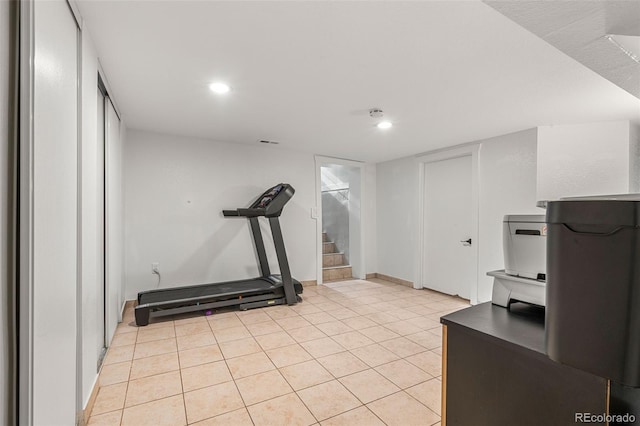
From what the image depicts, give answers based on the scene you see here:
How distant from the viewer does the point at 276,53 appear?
1918mm

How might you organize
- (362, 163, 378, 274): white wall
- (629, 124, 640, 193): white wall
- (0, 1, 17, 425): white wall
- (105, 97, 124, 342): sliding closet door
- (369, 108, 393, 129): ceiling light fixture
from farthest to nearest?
1. (362, 163, 378, 274): white wall
2. (629, 124, 640, 193): white wall
3. (369, 108, 393, 129): ceiling light fixture
4. (105, 97, 124, 342): sliding closet door
5. (0, 1, 17, 425): white wall

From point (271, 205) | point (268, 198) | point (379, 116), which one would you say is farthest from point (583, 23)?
point (268, 198)

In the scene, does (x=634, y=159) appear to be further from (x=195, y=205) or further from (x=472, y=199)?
(x=195, y=205)

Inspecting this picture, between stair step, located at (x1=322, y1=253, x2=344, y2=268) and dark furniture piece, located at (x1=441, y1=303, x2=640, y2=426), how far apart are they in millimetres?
4610

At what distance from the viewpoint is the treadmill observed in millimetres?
3371

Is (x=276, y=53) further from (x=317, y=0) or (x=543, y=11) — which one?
(x=543, y=11)

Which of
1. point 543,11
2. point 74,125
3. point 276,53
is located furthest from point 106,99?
point 543,11

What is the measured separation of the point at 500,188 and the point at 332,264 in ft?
10.9

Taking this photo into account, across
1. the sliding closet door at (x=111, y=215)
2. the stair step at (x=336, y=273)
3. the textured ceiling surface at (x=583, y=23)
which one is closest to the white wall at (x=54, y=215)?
the sliding closet door at (x=111, y=215)

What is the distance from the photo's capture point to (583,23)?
1325 mm

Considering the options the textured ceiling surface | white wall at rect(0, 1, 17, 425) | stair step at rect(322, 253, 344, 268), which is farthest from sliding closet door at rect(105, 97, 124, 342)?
stair step at rect(322, 253, 344, 268)

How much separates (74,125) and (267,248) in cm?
335

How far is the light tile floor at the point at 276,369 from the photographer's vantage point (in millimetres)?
1842

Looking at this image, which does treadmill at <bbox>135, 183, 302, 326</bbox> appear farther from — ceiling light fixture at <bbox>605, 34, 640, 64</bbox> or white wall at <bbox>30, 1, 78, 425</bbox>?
ceiling light fixture at <bbox>605, 34, 640, 64</bbox>
